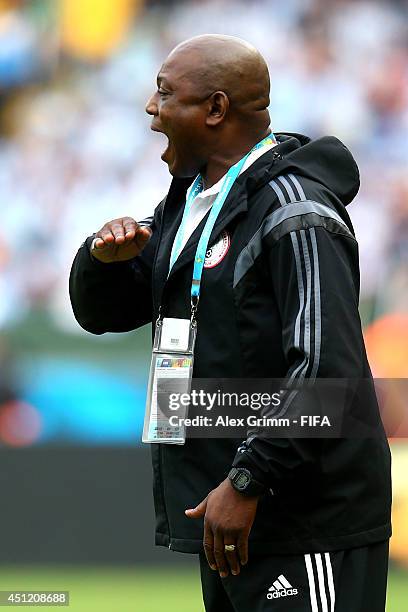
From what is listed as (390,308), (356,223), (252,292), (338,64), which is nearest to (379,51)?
(338,64)

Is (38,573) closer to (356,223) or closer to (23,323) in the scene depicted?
(23,323)

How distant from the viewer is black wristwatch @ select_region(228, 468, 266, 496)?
2258 millimetres

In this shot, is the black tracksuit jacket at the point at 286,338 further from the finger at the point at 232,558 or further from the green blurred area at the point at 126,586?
the green blurred area at the point at 126,586

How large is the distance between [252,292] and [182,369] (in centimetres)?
24

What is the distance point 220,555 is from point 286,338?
450 millimetres

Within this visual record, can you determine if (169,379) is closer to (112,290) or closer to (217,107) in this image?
(112,290)

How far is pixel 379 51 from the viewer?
6.65 metres

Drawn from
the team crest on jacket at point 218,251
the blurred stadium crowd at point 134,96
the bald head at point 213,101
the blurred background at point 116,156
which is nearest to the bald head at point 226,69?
the bald head at point 213,101

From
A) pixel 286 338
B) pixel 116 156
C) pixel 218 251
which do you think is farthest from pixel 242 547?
pixel 116 156

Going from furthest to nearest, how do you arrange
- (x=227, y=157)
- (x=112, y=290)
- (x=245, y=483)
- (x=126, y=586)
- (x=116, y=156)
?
(x=116, y=156) < (x=126, y=586) < (x=112, y=290) < (x=227, y=157) < (x=245, y=483)

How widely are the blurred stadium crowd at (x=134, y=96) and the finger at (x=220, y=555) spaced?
4.18 m

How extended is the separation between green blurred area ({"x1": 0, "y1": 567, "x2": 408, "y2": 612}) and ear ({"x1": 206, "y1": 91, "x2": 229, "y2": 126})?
3062 mm

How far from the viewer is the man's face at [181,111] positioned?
258 cm

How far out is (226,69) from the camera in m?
2.57
